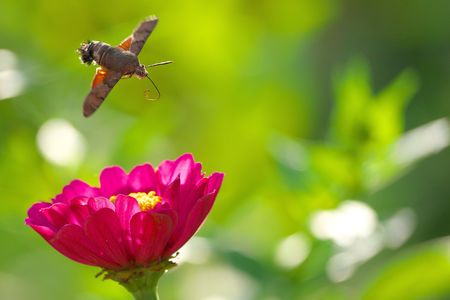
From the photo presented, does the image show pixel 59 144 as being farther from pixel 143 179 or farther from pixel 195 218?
pixel 195 218

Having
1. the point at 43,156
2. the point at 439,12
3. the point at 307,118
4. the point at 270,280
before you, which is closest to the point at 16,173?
the point at 43,156

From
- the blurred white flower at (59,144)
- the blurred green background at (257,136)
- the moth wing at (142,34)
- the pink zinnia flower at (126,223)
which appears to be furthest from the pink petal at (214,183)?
the blurred white flower at (59,144)

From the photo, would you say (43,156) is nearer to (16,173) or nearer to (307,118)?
(16,173)

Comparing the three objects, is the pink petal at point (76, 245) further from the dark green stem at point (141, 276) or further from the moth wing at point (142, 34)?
the moth wing at point (142, 34)

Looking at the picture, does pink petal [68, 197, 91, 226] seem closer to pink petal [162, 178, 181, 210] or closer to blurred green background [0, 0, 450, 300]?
pink petal [162, 178, 181, 210]

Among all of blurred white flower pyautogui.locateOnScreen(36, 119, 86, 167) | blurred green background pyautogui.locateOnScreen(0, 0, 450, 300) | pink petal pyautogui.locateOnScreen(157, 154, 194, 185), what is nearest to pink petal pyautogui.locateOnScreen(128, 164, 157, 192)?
pink petal pyautogui.locateOnScreen(157, 154, 194, 185)
